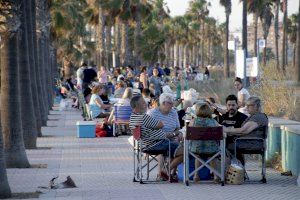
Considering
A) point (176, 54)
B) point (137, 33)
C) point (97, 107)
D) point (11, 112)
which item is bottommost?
point (97, 107)

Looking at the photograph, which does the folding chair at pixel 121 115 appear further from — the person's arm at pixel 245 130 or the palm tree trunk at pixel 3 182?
the palm tree trunk at pixel 3 182

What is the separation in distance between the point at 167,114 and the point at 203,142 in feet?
4.18

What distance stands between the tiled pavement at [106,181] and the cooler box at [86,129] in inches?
79.7

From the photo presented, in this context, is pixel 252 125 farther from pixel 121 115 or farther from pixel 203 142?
pixel 121 115

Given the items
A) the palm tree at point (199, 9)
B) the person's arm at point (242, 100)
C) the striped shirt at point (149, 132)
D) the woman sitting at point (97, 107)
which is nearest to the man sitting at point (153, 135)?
the striped shirt at point (149, 132)

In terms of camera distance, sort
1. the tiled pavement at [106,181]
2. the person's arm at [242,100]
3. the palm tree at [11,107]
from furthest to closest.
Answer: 1. the person's arm at [242,100]
2. the palm tree at [11,107]
3. the tiled pavement at [106,181]

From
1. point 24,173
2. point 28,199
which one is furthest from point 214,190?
point 24,173

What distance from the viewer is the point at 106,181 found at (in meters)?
14.9

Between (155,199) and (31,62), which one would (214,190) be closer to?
(155,199)

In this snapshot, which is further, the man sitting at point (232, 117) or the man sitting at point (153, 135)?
the man sitting at point (232, 117)

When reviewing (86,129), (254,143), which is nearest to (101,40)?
(86,129)

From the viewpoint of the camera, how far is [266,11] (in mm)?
104438

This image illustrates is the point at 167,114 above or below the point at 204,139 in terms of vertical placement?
above

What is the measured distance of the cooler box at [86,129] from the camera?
24266 mm
